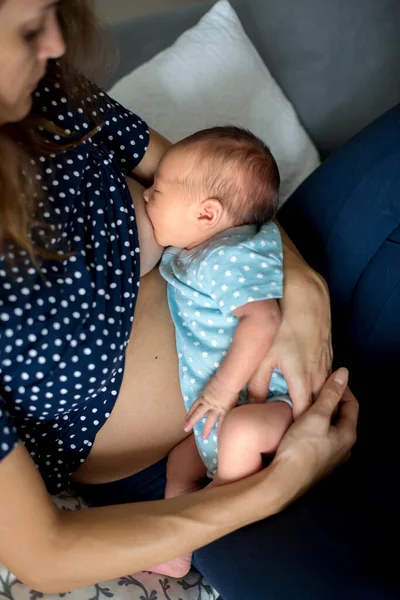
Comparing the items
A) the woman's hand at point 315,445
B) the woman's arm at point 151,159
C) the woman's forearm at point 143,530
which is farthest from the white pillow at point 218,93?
the woman's forearm at point 143,530

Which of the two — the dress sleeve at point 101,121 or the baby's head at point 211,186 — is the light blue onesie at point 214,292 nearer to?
the baby's head at point 211,186

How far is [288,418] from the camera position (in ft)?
3.32

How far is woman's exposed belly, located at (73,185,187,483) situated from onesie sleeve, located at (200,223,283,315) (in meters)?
0.13

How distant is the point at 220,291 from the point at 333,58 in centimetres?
96

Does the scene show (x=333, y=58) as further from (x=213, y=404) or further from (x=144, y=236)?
(x=213, y=404)

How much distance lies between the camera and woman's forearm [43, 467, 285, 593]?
0.83 m

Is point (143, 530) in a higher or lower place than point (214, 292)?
lower

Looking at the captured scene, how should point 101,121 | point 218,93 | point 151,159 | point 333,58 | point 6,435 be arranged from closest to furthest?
point 6,435, point 101,121, point 151,159, point 218,93, point 333,58

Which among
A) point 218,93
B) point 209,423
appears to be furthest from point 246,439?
point 218,93

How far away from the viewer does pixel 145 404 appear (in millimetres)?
1062

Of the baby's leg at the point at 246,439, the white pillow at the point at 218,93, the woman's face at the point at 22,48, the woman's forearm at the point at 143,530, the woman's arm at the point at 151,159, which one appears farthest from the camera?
the white pillow at the point at 218,93

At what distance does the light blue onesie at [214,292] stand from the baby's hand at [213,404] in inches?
1.4

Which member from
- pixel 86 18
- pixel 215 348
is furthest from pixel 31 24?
pixel 215 348

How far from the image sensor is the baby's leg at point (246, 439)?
3.13ft
